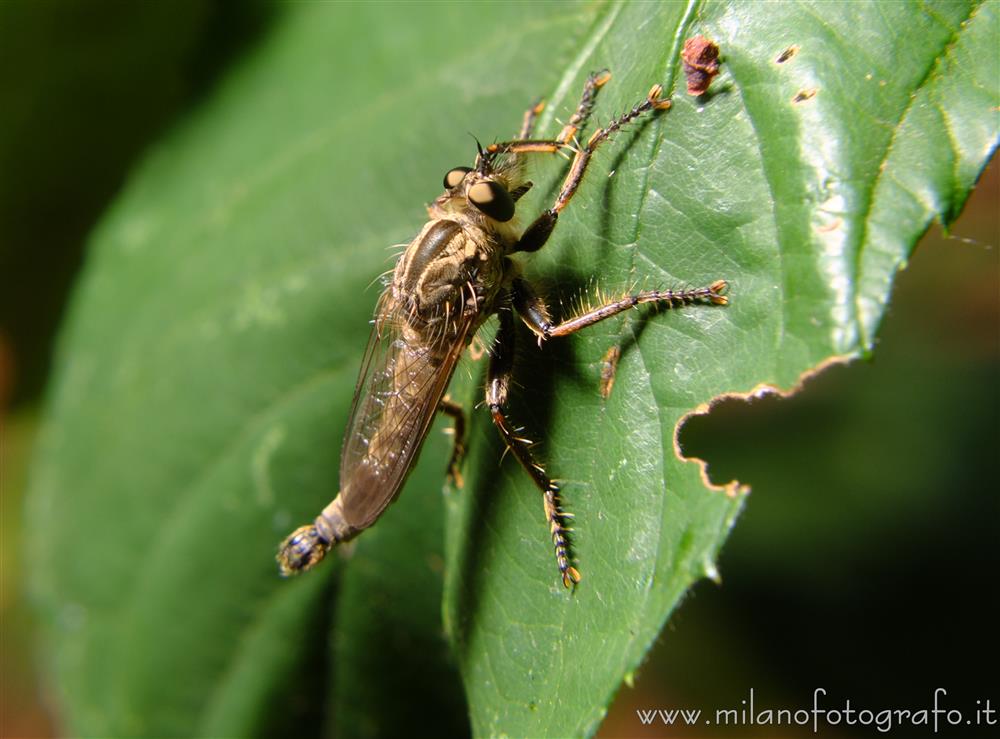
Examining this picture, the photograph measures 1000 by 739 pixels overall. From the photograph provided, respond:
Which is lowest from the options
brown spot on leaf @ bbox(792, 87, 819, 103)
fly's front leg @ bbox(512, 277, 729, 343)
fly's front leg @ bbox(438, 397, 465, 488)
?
fly's front leg @ bbox(438, 397, 465, 488)

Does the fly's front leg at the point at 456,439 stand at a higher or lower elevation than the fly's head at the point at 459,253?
lower

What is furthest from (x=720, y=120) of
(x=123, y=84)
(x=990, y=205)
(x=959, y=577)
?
(x=990, y=205)

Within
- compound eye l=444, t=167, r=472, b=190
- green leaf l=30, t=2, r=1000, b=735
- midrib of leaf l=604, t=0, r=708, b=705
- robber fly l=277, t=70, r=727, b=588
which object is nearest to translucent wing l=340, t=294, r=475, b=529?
robber fly l=277, t=70, r=727, b=588

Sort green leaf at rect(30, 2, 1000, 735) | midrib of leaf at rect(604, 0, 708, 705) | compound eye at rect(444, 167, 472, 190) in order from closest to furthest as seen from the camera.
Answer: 1. green leaf at rect(30, 2, 1000, 735)
2. midrib of leaf at rect(604, 0, 708, 705)
3. compound eye at rect(444, 167, 472, 190)

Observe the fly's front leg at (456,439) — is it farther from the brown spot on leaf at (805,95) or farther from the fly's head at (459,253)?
the brown spot on leaf at (805,95)

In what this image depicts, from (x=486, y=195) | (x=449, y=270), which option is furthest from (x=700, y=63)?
(x=449, y=270)

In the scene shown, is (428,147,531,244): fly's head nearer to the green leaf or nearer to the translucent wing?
the green leaf

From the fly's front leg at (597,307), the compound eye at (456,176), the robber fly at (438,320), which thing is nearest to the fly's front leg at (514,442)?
the robber fly at (438,320)
